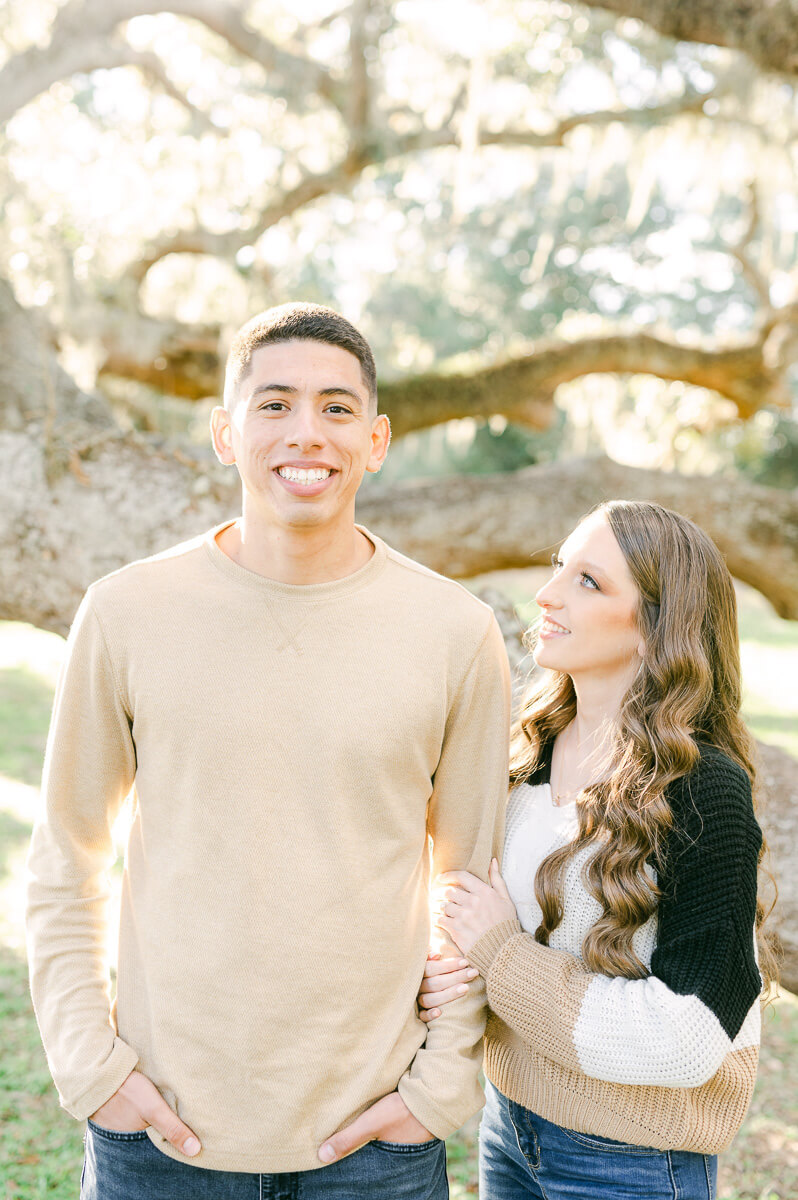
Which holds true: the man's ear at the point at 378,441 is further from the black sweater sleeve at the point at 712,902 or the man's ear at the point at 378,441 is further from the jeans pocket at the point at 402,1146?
the jeans pocket at the point at 402,1146

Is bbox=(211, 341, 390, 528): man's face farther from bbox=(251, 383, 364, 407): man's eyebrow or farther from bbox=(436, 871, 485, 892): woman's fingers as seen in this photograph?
bbox=(436, 871, 485, 892): woman's fingers

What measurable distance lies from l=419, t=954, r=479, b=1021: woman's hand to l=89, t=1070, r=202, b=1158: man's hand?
1.65ft

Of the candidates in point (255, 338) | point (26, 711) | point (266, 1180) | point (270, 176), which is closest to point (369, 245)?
point (270, 176)

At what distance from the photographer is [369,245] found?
13242mm

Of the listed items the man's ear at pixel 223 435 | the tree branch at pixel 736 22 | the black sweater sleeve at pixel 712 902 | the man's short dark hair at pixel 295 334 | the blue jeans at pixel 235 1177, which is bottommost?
the blue jeans at pixel 235 1177

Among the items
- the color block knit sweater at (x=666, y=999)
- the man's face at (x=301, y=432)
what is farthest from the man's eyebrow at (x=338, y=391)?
the color block knit sweater at (x=666, y=999)

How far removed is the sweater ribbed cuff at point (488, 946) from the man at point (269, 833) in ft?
0.26

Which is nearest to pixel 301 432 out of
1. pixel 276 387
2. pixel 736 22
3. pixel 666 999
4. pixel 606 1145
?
pixel 276 387

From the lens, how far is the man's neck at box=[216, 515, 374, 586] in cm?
195

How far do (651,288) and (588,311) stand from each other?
2.15 m

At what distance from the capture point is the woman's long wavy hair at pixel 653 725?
186 cm

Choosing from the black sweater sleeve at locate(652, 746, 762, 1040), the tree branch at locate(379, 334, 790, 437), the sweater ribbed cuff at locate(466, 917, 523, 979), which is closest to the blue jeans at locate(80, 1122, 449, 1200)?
the sweater ribbed cuff at locate(466, 917, 523, 979)

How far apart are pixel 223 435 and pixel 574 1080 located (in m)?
1.51

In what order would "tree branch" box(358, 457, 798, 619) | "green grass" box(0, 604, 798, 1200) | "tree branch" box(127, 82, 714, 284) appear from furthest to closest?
"tree branch" box(127, 82, 714, 284) < "tree branch" box(358, 457, 798, 619) < "green grass" box(0, 604, 798, 1200)
